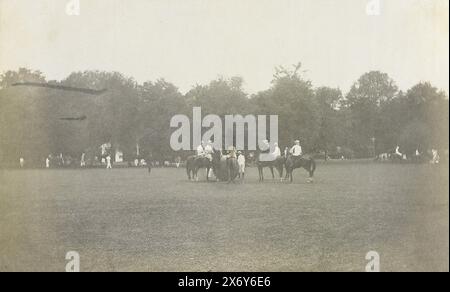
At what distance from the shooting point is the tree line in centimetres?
1442

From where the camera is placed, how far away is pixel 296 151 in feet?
61.6

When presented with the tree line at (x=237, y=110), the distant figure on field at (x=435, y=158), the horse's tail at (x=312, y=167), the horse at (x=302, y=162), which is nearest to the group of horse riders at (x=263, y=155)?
the horse at (x=302, y=162)

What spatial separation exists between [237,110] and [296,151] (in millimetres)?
4556

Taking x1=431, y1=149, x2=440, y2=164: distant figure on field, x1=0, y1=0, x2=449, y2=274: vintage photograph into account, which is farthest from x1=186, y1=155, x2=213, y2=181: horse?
x1=431, y1=149, x2=440, y2=164: distant figure on field

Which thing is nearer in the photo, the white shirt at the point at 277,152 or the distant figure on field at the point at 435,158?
the distant figure on field at the point at 435,158

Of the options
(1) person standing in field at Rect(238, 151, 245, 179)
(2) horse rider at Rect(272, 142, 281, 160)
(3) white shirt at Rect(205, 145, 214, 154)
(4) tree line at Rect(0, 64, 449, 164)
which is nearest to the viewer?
(4) tree line at Rect(0, 64, 449, 164)

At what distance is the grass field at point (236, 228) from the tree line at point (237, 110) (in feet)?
5.15

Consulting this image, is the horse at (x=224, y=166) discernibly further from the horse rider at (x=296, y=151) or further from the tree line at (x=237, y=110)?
the horse rider at (x=296, y=151)

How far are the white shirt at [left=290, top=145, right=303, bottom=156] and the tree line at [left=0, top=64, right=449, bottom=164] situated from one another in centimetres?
44

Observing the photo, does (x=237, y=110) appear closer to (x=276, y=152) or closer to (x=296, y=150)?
(x=276, y=152)

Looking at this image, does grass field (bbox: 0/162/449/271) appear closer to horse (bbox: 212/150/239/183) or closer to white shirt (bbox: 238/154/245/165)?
white shirt (bbox: 238/154/245/165)

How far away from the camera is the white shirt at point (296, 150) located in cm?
1866
